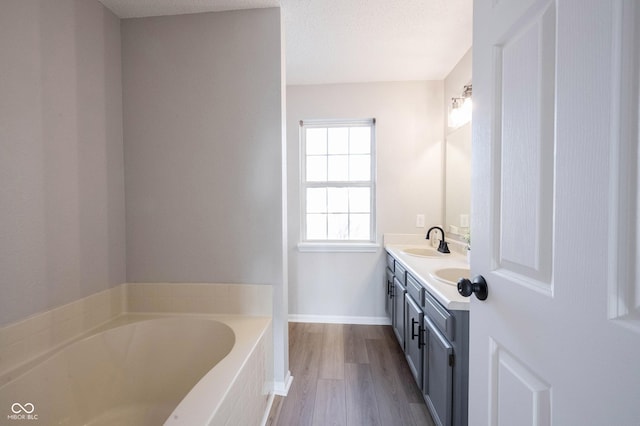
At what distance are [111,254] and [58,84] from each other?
0.98 m

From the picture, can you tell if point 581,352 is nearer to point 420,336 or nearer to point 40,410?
point 420,336

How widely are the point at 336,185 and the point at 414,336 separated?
165 cm

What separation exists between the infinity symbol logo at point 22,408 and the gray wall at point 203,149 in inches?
29.4

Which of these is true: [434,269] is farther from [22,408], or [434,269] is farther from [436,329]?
[22,408]

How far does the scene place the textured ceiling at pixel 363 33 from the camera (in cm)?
153

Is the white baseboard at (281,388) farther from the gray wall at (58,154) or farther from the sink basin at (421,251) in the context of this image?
the sink basin at (421,251)

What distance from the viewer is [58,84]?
4.04ft

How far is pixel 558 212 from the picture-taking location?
50 centimetres

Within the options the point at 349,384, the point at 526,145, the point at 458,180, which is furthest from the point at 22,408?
the point at 458,180

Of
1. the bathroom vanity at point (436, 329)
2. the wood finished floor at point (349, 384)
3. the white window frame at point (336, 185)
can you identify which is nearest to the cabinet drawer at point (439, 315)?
the bathroom vanity at point (436, 329)

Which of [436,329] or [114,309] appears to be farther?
[114,309]

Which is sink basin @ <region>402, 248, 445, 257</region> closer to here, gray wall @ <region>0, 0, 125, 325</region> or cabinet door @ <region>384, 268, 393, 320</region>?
cabinet door @ <region>384, 268, 393, 320</region>
